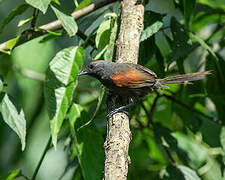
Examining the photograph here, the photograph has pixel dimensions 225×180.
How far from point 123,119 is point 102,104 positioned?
1.63ft

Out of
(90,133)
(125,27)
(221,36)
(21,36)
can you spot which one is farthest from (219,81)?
(21,36)

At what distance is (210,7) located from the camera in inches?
154

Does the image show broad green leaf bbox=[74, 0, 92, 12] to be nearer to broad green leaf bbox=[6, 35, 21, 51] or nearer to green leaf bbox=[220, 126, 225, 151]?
broad green leaf bbox=[6, 35, 21, 51]

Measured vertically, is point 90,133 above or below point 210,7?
below

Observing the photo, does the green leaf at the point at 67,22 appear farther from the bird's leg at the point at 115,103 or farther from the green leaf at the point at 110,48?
the bird's leg at the point at 115,103

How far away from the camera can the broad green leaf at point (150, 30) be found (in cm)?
309

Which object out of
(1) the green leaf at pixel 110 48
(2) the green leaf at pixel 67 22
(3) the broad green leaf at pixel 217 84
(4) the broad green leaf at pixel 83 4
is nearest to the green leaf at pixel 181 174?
(3) the broad green leaf at pixel 217 84

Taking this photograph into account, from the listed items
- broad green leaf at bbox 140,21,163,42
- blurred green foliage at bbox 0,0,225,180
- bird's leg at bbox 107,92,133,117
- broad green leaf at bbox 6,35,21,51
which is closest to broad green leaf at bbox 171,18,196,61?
blurred green foliage at bbox 0,0,225,180

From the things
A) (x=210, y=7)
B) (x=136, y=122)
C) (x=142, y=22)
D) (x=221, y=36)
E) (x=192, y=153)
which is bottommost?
(x=192, y=153)

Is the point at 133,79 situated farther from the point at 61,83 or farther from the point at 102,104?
the point at 61,83

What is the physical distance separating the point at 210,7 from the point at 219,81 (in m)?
0.77

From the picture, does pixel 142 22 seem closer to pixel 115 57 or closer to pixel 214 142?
pixel 115 57

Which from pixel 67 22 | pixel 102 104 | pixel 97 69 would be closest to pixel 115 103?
pixel 102 104

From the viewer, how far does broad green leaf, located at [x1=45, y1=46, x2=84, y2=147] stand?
273 cm
